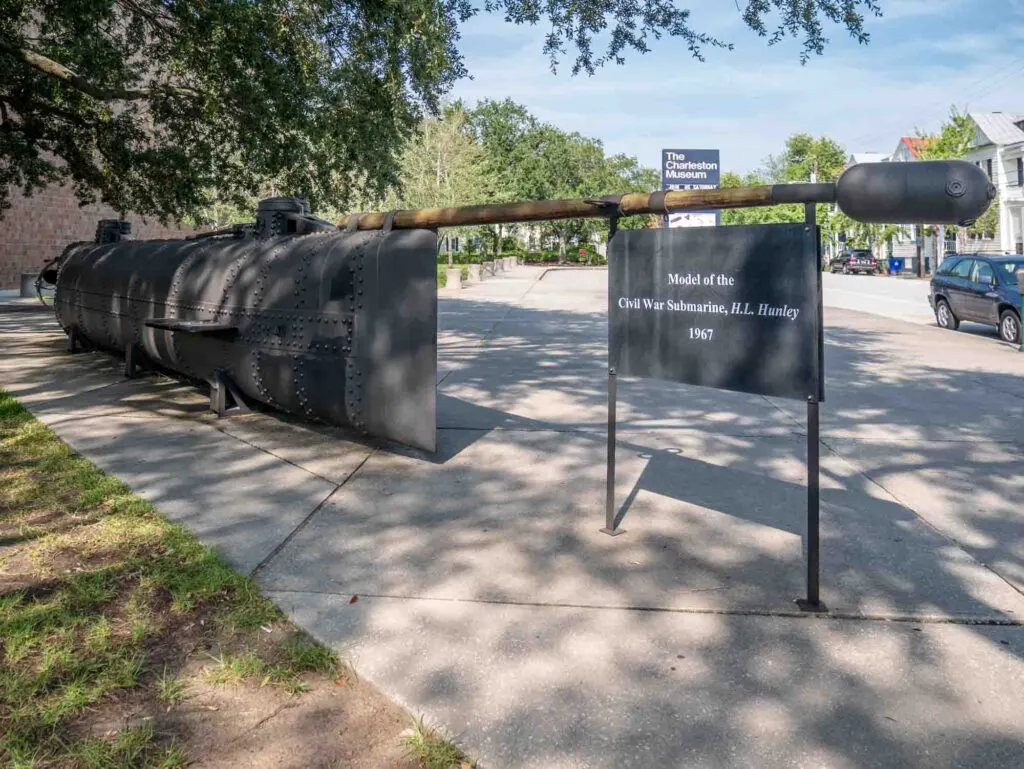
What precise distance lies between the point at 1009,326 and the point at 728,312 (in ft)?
42.1

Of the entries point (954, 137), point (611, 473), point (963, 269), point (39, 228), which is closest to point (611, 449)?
point (611, 473)

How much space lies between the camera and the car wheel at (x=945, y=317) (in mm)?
16562

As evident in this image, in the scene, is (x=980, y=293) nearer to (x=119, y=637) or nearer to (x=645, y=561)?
(x=645, y=561)

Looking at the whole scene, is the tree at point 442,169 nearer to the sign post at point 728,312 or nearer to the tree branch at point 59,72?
the tree branch at point 59,72

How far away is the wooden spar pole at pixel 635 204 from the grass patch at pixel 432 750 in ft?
8.10

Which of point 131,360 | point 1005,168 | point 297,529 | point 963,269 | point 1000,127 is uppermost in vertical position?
point 1000,127

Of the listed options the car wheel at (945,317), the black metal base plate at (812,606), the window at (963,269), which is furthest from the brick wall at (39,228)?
the black metal base plate at (812,606)

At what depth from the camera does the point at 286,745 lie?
2578 mm

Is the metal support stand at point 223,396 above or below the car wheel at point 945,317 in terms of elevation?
below

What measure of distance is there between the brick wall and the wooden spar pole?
29695mm

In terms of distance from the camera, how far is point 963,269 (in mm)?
16344

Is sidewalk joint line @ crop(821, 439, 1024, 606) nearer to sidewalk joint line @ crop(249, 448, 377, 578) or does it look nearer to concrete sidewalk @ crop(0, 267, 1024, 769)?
concrete sidewalk @ crop(0, 267, 1024, 769)

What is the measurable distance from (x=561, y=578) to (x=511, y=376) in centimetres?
644

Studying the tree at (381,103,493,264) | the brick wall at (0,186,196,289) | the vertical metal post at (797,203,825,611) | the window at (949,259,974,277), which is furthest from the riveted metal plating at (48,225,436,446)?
the tree at (381,103,493,264)
